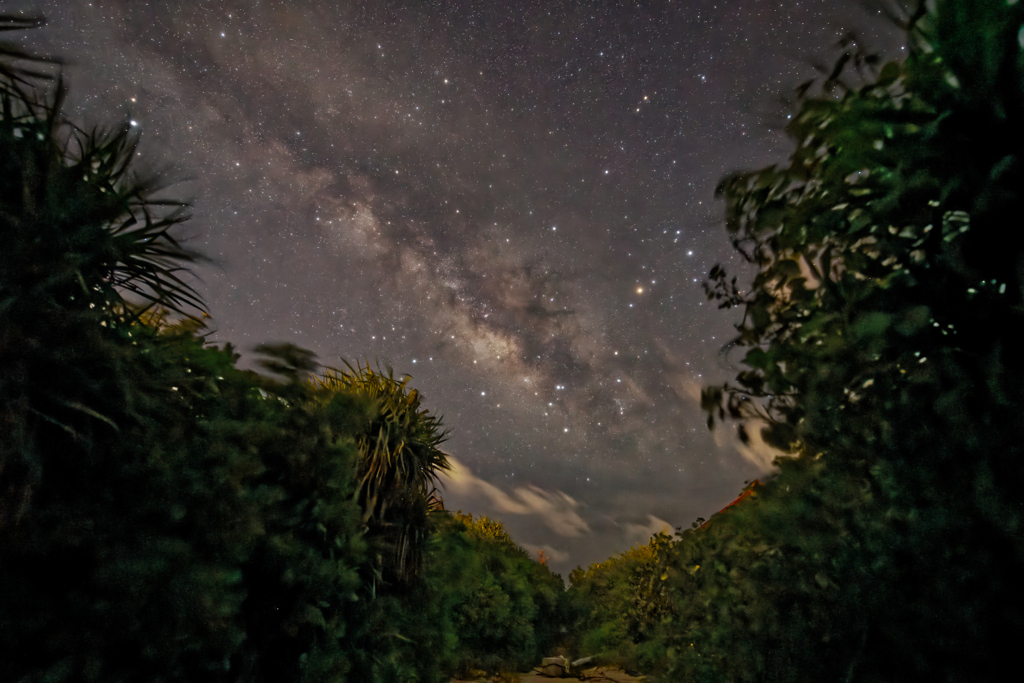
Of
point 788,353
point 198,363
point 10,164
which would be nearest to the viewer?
point 788,353

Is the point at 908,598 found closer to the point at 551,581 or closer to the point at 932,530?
the point at 932,530

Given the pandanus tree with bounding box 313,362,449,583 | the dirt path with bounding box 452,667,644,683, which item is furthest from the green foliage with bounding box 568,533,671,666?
the pandanus tree with bounding box 313,362,449,583

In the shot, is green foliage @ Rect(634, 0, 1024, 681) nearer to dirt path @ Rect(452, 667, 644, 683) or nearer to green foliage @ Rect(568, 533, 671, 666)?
green foliage @ Rect(568, 533, 671, 666)

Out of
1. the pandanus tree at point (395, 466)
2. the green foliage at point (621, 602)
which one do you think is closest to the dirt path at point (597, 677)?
the green foliage at point (621, 602)

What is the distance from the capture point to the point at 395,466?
802cm

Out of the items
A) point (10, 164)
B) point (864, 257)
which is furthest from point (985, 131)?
point (10, 164)

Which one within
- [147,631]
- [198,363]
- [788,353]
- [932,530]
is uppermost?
[198,363]

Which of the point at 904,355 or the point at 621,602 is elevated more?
the point at 621,602

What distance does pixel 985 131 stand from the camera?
1.59 metres

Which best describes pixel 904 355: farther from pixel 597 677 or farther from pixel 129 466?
pixel 597 677

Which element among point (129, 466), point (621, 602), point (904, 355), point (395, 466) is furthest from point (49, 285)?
point (621, 602)

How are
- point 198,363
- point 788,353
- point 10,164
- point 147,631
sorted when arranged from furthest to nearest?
point 198,363, point 147,631, point 10,164, point 788,353

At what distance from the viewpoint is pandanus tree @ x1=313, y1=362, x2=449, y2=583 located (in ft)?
24.6

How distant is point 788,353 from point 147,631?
12.5 feet
